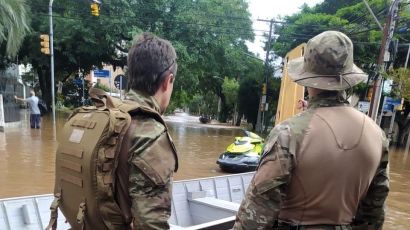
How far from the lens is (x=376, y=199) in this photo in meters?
1.90

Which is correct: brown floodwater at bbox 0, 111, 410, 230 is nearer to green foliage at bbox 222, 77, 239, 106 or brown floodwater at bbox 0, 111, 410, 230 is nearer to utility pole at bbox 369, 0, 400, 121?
utility pole at bbox 369, 0, 400, 121

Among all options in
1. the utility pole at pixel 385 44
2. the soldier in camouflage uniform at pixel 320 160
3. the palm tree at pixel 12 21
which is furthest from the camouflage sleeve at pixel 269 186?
the palm tree at pixel 12 21

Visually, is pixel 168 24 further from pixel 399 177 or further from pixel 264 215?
pixel 264 215

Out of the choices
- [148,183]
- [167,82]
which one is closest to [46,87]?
[167,82]

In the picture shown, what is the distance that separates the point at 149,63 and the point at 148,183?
497 mm

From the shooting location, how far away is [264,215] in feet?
5.24

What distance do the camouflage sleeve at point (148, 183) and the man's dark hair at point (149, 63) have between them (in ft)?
0.91

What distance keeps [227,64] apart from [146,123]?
72.1ft

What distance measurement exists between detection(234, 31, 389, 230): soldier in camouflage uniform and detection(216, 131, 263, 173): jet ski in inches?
302

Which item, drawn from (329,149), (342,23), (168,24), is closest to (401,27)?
(342,23)

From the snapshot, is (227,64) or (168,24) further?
(227,64)

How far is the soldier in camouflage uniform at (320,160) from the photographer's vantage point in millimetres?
1595

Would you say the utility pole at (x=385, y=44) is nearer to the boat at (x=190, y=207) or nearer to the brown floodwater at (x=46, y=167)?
the brown floodwater at (x=46, y=167)

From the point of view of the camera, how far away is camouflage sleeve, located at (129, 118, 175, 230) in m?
1.41
